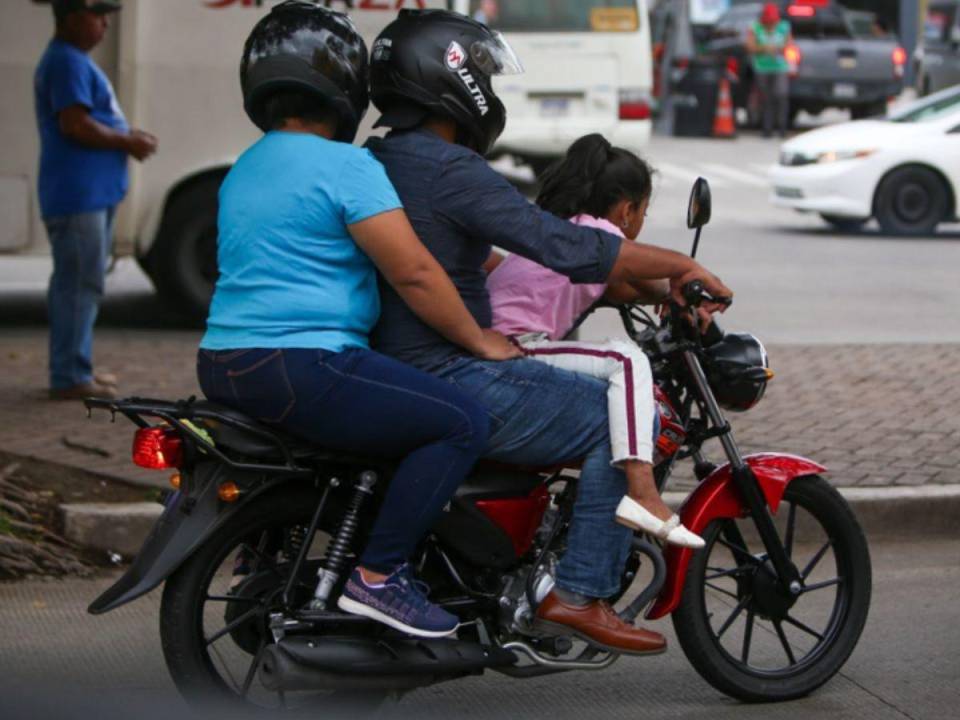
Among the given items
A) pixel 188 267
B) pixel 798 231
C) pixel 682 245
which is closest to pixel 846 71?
pixel 798 231

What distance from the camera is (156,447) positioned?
4.06 metres

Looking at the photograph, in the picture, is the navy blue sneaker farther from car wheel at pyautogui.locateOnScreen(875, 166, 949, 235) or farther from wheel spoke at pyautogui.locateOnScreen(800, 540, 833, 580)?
car wheel at pyautogui.locateOnScreen(875, 166, 949, 235)

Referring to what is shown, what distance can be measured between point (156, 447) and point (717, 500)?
145 centimetres

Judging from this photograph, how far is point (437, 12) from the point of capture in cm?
434

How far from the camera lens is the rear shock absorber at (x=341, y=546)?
4.22m

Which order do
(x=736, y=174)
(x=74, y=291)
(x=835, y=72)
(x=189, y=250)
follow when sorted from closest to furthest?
(x=74, y=291)
(x=189, y=250)
(x=736, y=174)
(x=835, y=72)

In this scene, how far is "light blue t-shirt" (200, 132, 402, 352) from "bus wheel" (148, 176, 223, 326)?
6563mm

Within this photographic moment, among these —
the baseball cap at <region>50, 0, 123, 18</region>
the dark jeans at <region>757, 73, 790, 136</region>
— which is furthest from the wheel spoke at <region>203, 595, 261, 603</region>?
the dark jeans at <region>757, 73, 790, 136</region>

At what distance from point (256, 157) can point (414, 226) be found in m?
0.39

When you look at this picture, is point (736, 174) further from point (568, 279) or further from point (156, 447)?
point (156, 447)

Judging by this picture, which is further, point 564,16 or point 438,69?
point 564,16

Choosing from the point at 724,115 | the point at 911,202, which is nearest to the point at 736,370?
the point at 911,202

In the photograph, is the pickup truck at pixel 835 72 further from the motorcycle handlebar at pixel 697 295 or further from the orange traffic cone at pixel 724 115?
the motorcycle handlebar at pixel 697 295

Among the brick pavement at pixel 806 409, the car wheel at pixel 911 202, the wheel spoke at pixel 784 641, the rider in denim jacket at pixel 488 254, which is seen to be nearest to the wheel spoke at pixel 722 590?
the wheel spoke at pixel 784 641
